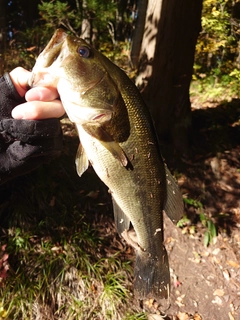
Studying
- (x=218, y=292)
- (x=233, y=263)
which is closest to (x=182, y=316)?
(x=218, y=292)

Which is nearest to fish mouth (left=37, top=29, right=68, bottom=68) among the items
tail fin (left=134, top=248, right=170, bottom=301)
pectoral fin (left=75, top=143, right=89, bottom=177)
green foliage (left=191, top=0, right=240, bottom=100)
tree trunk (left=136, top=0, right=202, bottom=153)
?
pectoral fin (left=75, top=143, right=89, bottom=177)

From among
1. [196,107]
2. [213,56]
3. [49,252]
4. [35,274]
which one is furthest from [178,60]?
[213,56]

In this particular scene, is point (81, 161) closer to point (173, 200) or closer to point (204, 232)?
point (173, 200)

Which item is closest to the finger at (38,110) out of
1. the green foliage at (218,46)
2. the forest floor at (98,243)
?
the forest floor at (98,243)

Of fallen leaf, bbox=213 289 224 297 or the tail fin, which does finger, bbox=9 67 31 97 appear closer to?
the tail fin

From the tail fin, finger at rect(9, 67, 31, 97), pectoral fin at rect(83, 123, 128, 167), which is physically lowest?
the tail fin

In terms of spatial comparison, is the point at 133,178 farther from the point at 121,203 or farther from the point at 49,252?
the point at 49,252

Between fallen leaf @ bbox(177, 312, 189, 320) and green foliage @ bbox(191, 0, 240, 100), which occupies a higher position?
green foliage @ bbox(191, 0, 240, 100)
